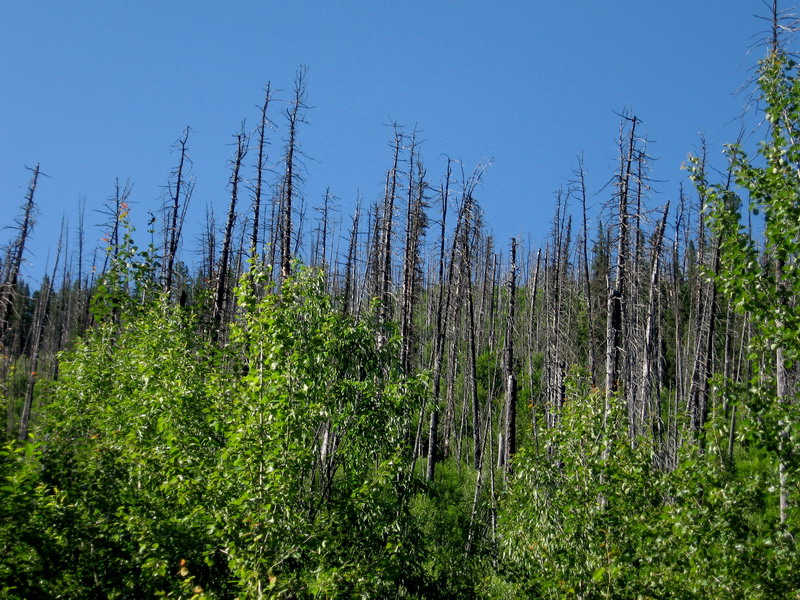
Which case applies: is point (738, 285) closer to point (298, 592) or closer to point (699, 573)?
point (699, 573)

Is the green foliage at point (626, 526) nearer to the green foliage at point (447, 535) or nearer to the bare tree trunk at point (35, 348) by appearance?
the green foliage at point (447, 535)

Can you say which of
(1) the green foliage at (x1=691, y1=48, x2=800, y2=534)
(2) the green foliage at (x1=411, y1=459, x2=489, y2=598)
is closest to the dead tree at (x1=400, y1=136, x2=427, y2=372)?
(2) the green foliage at (x1=411, y1=459, x2=489, y2=598)

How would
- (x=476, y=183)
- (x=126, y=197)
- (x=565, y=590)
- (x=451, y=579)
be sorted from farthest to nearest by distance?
(x=126, y=197)
(x=476, y=183)
(x=451, y=579)
(x=565, y=590)

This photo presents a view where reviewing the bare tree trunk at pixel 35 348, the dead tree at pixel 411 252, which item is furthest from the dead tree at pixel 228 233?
the bare tree trunk at pixel 35 348

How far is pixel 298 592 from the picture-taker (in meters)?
8.08

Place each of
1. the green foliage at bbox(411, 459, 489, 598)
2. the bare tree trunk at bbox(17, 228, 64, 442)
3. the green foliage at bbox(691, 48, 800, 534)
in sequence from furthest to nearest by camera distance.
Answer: the bare tree trunk at bbox(17, 228, 64, 442) → the green foliage at bbox(411, 459, 489, 598) → the green foliage at bbox(691, 48, 800, 534)

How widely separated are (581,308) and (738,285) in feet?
114

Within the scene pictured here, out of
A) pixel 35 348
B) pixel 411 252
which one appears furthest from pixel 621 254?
pixel 35 348

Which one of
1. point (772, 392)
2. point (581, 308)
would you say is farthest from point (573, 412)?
point (581, 308)

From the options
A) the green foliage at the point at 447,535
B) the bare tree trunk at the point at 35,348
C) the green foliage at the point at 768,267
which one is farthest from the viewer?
the bare tree trunk at the point at 35,348

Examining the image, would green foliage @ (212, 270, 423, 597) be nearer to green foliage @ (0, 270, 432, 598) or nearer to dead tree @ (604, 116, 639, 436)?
green foliage @ (0, 270, 432, 598)

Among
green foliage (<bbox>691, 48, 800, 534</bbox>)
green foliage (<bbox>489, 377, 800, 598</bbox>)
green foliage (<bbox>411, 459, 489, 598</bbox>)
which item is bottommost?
green foliage (<bbox>411, 459, 489, 598</bbox>)

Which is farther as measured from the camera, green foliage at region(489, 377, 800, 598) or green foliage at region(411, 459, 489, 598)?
green foliage at region(411, 459, 489, 598)

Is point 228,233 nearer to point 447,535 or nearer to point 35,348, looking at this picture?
point 447,535
